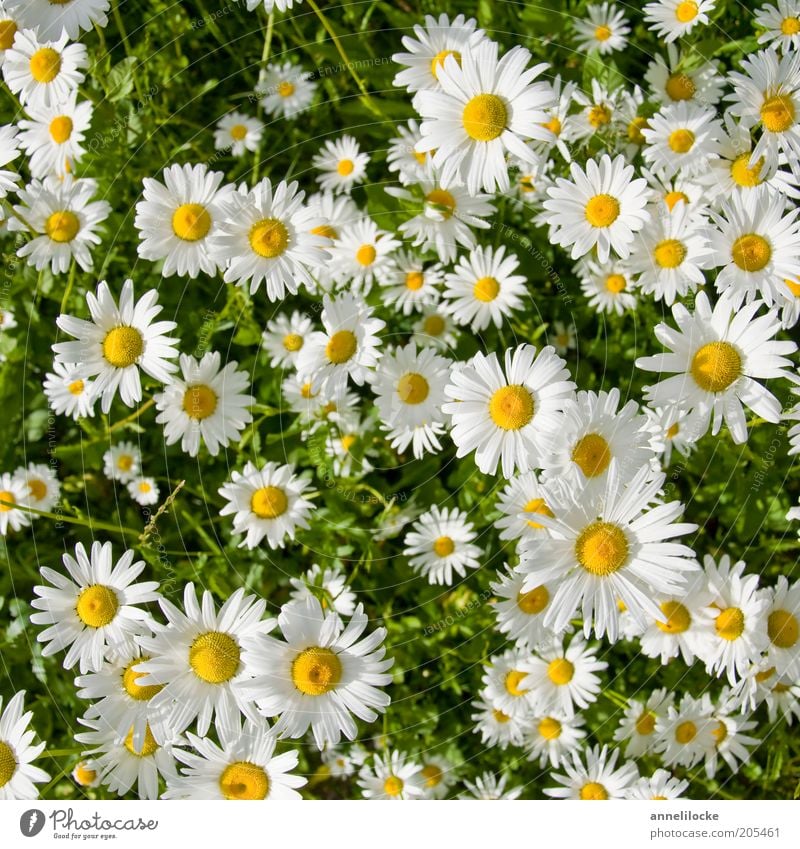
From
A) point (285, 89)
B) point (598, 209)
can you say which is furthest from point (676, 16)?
point (285, 89)

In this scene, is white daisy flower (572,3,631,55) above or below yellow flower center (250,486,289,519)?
above

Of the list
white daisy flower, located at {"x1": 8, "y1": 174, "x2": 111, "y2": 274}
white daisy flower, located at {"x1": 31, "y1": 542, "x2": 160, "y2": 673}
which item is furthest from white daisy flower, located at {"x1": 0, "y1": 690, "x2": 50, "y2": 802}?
white daisy flower, located at {"x1": 8, "y1": 174, "x2": 111, "y2": 274}

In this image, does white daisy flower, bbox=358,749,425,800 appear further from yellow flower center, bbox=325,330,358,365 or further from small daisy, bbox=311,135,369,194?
small daisy, bbox=311,135,369,194

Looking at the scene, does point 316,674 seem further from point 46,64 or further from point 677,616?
point 46,64

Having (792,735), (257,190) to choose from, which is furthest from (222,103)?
(792,735)

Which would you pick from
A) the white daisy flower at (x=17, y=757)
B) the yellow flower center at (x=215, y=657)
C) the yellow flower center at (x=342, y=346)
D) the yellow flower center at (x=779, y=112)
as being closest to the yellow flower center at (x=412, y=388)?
the yellow flower center at (x=342, y=346)
